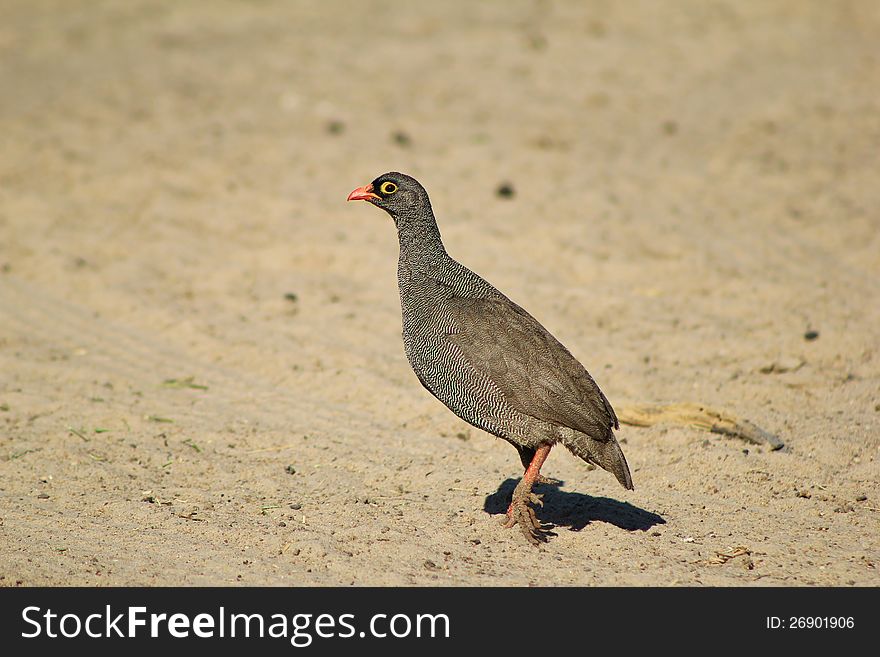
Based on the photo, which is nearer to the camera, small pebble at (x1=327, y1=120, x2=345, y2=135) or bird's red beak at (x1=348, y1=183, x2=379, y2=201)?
bird's red beak at (x1=348, y1=183, x2=379, y2=201)

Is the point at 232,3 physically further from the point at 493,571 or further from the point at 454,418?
the point at 493,571

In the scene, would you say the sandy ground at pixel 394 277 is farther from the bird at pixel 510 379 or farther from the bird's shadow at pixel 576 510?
the bird at pixel 510 379

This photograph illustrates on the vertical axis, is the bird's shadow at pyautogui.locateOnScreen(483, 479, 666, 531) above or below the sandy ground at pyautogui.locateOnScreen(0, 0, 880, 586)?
below

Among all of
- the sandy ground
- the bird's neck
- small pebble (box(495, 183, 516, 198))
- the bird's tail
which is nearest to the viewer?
the bird's tail

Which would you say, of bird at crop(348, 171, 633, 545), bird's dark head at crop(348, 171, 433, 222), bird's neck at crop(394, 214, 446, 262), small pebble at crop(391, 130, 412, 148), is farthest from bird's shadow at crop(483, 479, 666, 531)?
small pebble at crop(391, 130, 412, 148)

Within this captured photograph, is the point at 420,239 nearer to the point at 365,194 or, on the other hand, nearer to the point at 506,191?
the point at 365,194

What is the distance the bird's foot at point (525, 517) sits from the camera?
6.48m

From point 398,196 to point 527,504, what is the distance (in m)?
2.20

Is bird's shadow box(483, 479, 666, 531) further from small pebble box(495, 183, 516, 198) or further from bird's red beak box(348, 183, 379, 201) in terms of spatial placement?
small pebble box(495, 183, 516, 198)

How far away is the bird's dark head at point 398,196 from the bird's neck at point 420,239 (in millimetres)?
41

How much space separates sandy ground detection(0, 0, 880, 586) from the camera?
653 centimetres

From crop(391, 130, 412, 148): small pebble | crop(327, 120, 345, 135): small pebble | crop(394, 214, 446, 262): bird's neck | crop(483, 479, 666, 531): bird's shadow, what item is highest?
crop(327, 120, 345, 135): small pebble

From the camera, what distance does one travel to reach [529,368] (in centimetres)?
648

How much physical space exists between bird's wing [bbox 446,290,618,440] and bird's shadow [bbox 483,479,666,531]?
65cm
